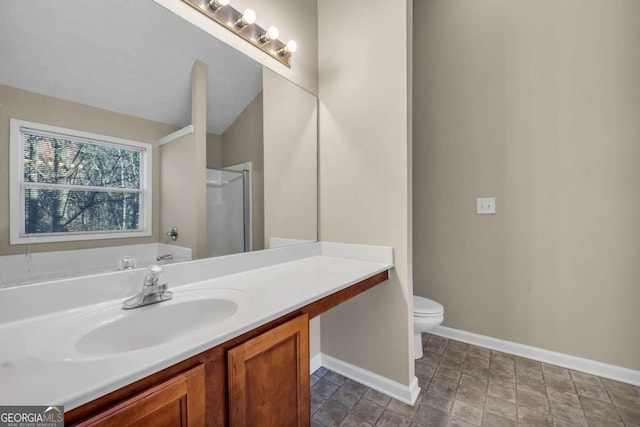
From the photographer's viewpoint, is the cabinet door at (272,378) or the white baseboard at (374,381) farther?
the white baseboard at (374,381)

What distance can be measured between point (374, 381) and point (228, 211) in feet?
4.28

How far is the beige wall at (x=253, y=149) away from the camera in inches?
54.7

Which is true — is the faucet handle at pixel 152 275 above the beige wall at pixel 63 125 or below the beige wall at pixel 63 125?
below

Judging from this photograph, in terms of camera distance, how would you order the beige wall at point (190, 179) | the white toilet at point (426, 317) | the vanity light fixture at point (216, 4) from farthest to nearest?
the white toilet at point (426, 317) → the vanity light fixture at point (216, 4) → the beige wall at point (190, 179)

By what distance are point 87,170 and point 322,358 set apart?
169 cm

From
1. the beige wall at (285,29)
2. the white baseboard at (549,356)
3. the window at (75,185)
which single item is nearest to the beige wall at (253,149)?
the beige wall at (285,29)

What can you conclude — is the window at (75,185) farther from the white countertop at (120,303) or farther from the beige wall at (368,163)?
the beige wall at (368,163)

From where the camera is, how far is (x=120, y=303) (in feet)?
3.05

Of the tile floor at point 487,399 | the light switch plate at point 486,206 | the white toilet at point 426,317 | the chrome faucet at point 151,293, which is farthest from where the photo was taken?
the light switch plate at point 486,206

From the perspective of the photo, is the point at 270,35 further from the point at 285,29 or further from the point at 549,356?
the point at 549,356

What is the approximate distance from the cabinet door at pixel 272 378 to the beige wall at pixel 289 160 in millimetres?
742

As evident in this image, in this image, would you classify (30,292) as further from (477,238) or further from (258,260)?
(477,238)

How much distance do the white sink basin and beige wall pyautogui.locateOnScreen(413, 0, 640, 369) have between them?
6.02 ft

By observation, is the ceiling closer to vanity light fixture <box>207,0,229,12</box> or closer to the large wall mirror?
the large wall mirror
